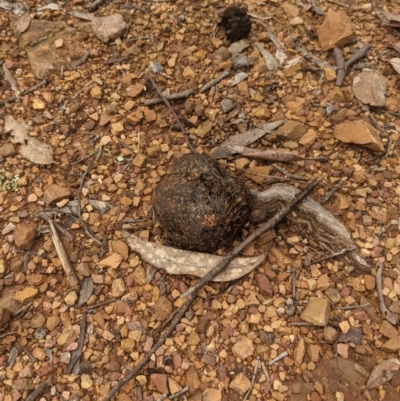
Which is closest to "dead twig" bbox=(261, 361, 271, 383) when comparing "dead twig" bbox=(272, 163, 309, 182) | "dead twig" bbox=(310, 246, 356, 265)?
"dead twig" bbox=(310, 246, 356, 265)

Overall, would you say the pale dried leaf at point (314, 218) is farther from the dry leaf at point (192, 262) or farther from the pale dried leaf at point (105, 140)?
the pale dried leaf at point (105, 140)

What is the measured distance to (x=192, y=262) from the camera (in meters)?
2.57

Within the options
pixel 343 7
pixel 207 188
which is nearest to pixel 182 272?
pixel 207 188

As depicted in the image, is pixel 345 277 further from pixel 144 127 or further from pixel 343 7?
pixel 343 7

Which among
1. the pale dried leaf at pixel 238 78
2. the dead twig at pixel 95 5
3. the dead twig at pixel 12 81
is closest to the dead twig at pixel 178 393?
the pale dried leaf at pixel 238 78

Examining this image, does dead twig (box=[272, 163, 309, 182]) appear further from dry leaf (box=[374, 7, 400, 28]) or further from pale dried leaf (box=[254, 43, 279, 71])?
dry leaf (box=[374, 7, 400, 28])

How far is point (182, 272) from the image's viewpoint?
2551 millimetres

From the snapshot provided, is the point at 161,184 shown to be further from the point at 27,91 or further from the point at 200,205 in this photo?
the point at 27,91

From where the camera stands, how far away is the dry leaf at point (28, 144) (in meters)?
2.99

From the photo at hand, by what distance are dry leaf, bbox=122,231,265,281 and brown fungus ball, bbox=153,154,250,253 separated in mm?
49

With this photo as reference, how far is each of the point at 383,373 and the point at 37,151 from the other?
8.37ft

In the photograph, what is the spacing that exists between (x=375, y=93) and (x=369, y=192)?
78 centimetres

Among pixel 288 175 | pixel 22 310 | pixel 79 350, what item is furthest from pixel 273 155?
pixel 22 310

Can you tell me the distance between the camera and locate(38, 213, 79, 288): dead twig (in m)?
2.57
